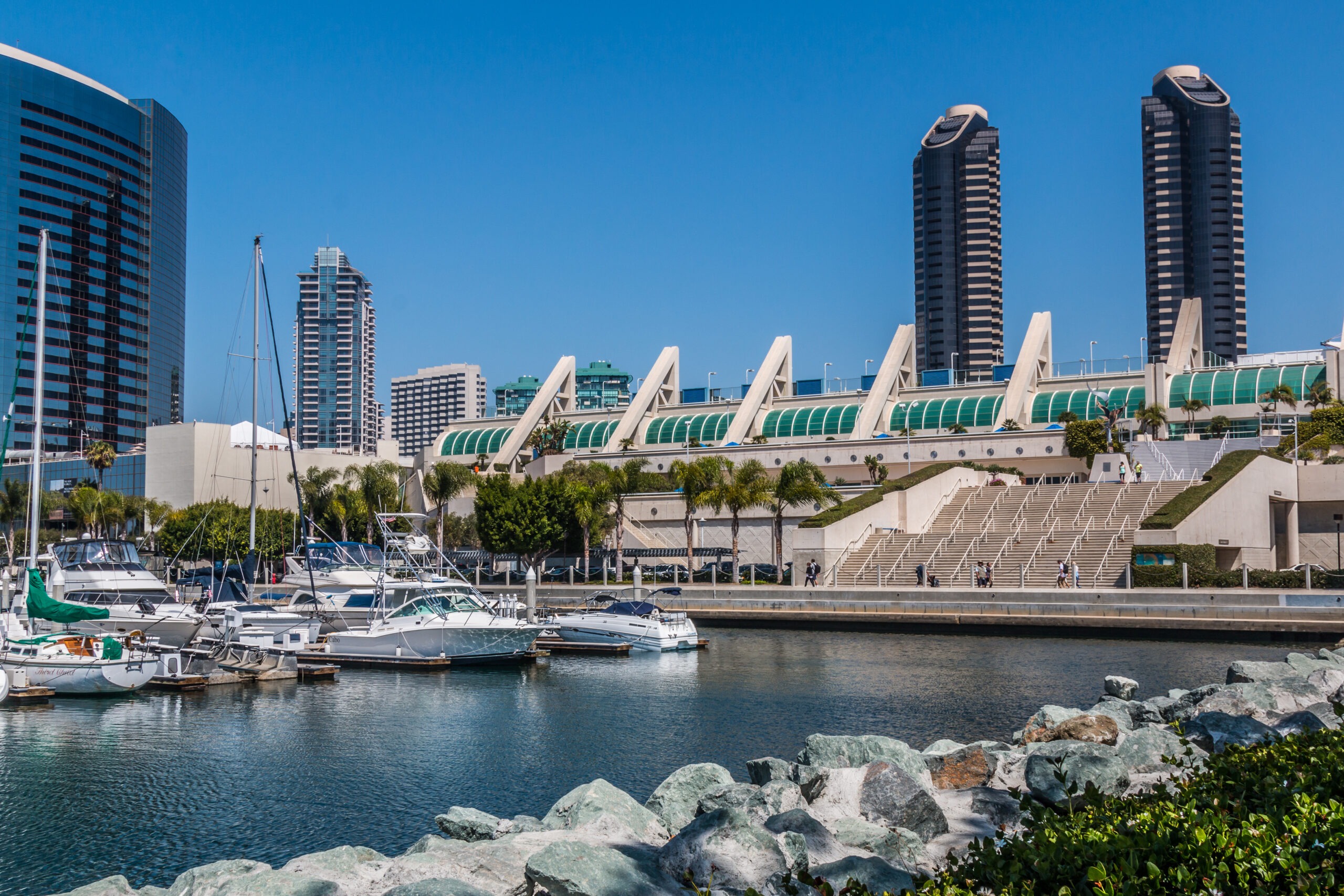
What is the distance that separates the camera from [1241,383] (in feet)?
271

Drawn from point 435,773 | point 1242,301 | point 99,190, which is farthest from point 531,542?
point 1242,301

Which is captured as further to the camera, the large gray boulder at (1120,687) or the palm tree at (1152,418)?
the palm tree at (1152,418)

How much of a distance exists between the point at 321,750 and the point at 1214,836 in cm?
1879

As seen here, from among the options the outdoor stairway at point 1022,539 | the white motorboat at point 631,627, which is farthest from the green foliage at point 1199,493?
the white motorboat at point 631,627

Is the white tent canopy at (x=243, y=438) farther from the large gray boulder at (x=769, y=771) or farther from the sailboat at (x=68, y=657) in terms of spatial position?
the large gray boulder at (x=769, y=771)

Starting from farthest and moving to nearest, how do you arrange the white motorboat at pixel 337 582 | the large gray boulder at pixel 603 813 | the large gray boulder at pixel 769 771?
the white motorboat at pixel 337 582, the large gray boulder at pixel 769 771, the large gray boulder at pixel 603 813

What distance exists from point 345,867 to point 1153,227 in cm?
16326

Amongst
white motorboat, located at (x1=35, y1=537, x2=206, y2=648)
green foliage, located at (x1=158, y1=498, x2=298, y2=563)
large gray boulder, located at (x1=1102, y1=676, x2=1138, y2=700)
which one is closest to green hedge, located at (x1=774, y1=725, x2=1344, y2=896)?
large gray boulder, located at (x1=1102, y1=676, x2=1138, y2=700)

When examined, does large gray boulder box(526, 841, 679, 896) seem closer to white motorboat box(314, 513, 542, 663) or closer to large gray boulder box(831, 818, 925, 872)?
large gray boulder box(831, 818, 925, 872)

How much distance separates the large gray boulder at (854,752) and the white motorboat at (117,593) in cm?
2320

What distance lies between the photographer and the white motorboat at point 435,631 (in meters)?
34.2

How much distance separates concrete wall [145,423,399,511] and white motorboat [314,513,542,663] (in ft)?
219

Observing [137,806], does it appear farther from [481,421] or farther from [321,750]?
[481,421]


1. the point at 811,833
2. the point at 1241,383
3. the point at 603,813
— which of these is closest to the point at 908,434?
the point at 1241,383
